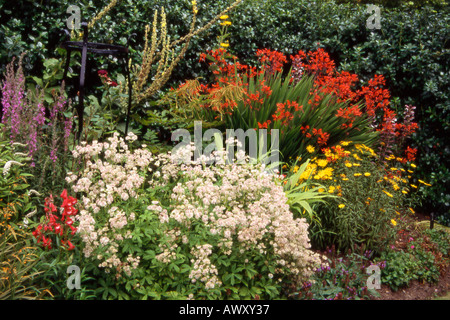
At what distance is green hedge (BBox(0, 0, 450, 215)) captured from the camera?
16.1ft

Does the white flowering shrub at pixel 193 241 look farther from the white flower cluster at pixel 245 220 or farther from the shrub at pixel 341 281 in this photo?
the shrub at pixel 341 281

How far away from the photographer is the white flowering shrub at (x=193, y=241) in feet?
8.98

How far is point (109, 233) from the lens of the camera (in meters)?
2.80

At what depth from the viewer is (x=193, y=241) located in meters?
2.91

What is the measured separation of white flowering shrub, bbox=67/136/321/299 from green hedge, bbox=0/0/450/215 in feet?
8.23

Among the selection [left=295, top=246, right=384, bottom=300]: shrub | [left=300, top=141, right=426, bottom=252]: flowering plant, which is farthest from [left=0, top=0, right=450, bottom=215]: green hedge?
[left=295, top=246, right=384, bottom=300]: shrub

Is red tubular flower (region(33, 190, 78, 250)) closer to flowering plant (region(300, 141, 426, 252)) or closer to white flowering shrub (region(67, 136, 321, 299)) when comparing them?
white flowering shrub (region(67, 136, 321, 299))

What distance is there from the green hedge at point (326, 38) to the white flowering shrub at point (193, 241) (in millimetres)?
2510

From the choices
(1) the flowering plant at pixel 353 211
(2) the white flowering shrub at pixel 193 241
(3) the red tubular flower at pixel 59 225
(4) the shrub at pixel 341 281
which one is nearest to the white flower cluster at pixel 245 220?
(2) the white flowering shrub at pixel 193 241

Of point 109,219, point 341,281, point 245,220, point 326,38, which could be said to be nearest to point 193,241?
point 245,220

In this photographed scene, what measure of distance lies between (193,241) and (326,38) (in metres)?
4.70

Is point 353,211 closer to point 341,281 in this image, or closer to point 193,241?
point 341,281

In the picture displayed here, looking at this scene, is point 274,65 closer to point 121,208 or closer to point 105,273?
point 121,208

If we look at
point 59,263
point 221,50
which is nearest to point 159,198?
point 59,263
